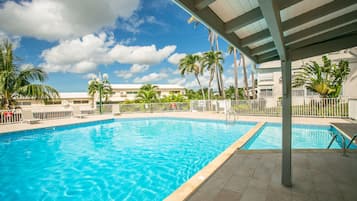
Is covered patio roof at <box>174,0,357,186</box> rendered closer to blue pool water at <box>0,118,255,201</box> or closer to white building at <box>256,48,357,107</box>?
white building at <box>256,48,357,107</box>

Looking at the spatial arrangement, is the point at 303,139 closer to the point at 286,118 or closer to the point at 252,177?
the point at 252,177

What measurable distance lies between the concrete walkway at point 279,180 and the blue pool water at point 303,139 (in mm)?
1797

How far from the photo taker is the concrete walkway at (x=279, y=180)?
87.1 inches

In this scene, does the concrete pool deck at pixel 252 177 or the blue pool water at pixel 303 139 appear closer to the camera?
the concrete pool deck at pixel 252 177

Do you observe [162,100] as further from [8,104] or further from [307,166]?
[307,166]

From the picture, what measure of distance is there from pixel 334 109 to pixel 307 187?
9.98m

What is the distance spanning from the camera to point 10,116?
10414mm

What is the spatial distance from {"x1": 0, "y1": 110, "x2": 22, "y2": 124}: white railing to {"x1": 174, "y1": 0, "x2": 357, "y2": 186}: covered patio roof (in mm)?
14013

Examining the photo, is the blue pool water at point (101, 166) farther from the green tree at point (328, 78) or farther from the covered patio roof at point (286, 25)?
the green tree at point (328, 78)

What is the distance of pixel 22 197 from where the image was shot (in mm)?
3275

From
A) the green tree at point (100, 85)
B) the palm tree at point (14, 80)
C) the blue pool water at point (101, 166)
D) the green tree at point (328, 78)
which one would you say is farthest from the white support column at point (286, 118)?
the green tree at point (100, 85)

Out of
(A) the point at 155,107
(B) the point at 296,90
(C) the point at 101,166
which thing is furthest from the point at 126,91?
(C) the point at 101,166

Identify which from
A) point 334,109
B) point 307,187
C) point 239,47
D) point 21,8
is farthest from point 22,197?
point 21,8

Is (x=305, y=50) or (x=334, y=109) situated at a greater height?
(x=305, y=50)
